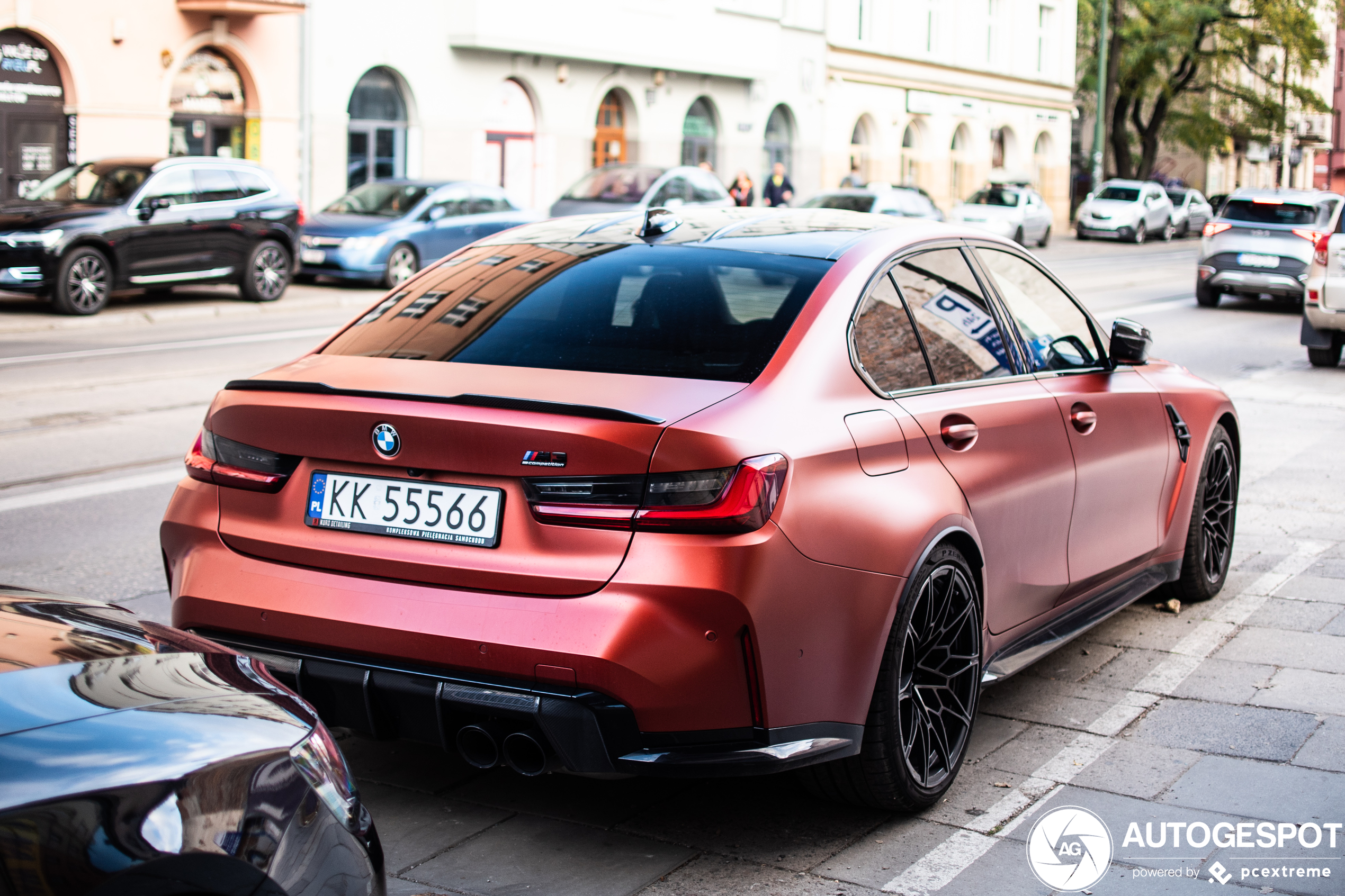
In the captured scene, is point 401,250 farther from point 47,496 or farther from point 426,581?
point 426,581

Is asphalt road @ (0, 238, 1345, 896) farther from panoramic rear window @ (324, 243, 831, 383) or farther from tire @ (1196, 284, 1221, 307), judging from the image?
tire @ (1196, 284, 1221, 307)

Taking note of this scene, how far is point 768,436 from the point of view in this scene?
3.38 m

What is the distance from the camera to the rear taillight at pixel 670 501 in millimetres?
3242

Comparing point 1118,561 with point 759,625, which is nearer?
point 759,625

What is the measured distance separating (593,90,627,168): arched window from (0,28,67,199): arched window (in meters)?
13.4

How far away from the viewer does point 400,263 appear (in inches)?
834

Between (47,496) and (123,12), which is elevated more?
(123,12)

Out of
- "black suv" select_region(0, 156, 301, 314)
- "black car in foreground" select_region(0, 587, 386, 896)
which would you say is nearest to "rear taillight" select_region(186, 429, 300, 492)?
"black car in foreground" select_region(0, 587, 386, 896)

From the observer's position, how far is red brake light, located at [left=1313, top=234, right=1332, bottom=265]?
1406 centimetres

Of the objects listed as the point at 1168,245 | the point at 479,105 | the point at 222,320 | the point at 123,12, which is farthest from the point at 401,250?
the point at 1168,245

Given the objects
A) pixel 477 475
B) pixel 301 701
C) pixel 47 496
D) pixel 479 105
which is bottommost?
pixel 47 496

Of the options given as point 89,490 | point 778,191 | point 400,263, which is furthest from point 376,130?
point 89,490

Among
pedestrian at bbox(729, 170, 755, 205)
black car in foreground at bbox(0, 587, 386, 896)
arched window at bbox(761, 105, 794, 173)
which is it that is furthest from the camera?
arched window at bbox(761, 105, 794, 173)

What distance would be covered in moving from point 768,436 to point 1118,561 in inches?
84.8
